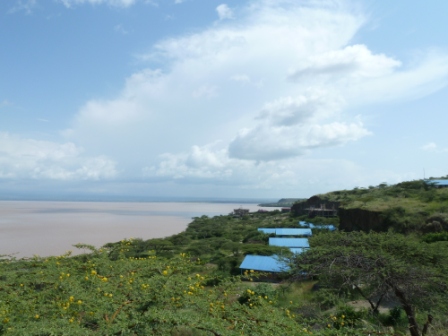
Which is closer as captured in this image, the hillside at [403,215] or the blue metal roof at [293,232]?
the hillside at [403,215]

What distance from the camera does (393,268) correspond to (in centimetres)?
702

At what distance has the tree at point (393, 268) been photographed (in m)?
7.06

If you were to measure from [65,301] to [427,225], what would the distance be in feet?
59.7

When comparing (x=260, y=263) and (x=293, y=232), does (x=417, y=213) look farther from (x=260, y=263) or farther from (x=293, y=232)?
(x=293, y=232)

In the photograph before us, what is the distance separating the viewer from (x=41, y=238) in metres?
26.0

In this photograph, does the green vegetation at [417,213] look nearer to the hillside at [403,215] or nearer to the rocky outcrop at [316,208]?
the hillside at [403,215]

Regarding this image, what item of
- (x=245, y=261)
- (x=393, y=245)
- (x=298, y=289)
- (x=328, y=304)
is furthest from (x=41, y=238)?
(x=393, y=245)

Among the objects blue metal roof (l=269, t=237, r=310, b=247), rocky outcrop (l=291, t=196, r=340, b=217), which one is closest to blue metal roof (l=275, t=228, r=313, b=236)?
blue metal roof (l=269, t=237, r=310, b=247)

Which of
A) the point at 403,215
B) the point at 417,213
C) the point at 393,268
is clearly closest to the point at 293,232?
the point at 403,215

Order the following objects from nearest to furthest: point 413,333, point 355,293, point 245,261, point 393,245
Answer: point 413,333 → point 393,245 → point 355,293 → point 245,261

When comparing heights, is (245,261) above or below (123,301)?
below

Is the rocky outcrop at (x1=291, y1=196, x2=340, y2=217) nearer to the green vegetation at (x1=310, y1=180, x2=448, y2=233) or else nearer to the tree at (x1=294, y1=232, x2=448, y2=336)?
the green vegetation at (x1=310, y1=180, x2=448, y2=233)

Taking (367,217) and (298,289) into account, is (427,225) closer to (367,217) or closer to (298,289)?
(367,217)

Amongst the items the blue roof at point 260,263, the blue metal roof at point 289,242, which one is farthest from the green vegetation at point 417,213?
the blue roof at point 260,263
